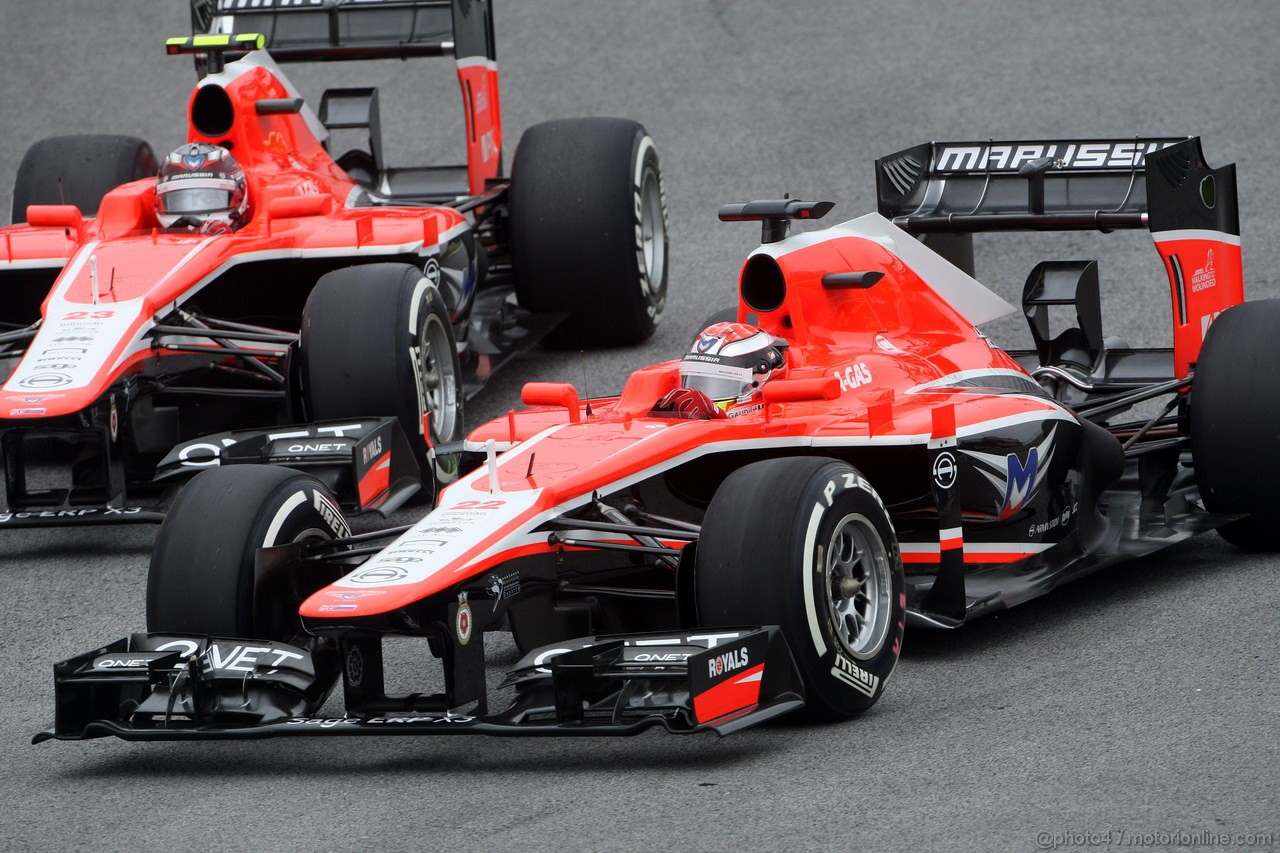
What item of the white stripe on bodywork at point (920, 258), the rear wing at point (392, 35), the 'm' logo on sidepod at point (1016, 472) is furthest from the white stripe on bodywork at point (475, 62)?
the 'm' logo on sidepod at point (1016, 472)

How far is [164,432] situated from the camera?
10.9 meters

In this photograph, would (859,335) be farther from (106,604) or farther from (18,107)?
(18,107)

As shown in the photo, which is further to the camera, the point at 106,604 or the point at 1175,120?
the point at 1175,120

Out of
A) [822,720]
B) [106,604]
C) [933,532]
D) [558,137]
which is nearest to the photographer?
[822,720]

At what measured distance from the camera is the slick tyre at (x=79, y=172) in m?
13.2

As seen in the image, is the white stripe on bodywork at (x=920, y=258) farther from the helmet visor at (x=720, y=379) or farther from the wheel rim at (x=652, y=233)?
the wheel rim at (x=652, y=233)

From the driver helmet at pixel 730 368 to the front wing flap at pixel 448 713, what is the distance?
1.54 metres

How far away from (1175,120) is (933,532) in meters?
11.1

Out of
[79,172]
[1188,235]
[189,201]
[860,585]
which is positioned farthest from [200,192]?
[860,585]

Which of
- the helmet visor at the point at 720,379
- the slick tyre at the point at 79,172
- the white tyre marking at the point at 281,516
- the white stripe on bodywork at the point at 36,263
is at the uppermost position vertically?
the slick tyre at the point at 79,172

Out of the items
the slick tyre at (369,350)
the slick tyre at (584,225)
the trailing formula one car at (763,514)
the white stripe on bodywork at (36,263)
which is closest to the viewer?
the trailing formula one car at (763,514)

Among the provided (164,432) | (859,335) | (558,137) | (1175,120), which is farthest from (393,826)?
(1175,120)

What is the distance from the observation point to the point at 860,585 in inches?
268

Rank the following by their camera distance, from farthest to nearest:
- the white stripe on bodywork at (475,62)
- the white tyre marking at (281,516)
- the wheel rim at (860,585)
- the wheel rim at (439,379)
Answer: the white stripe on bodywork at (475,62), the wheel rim at (439,379), the white tyre marking at (281,516), the wheel rim at (860,585)
